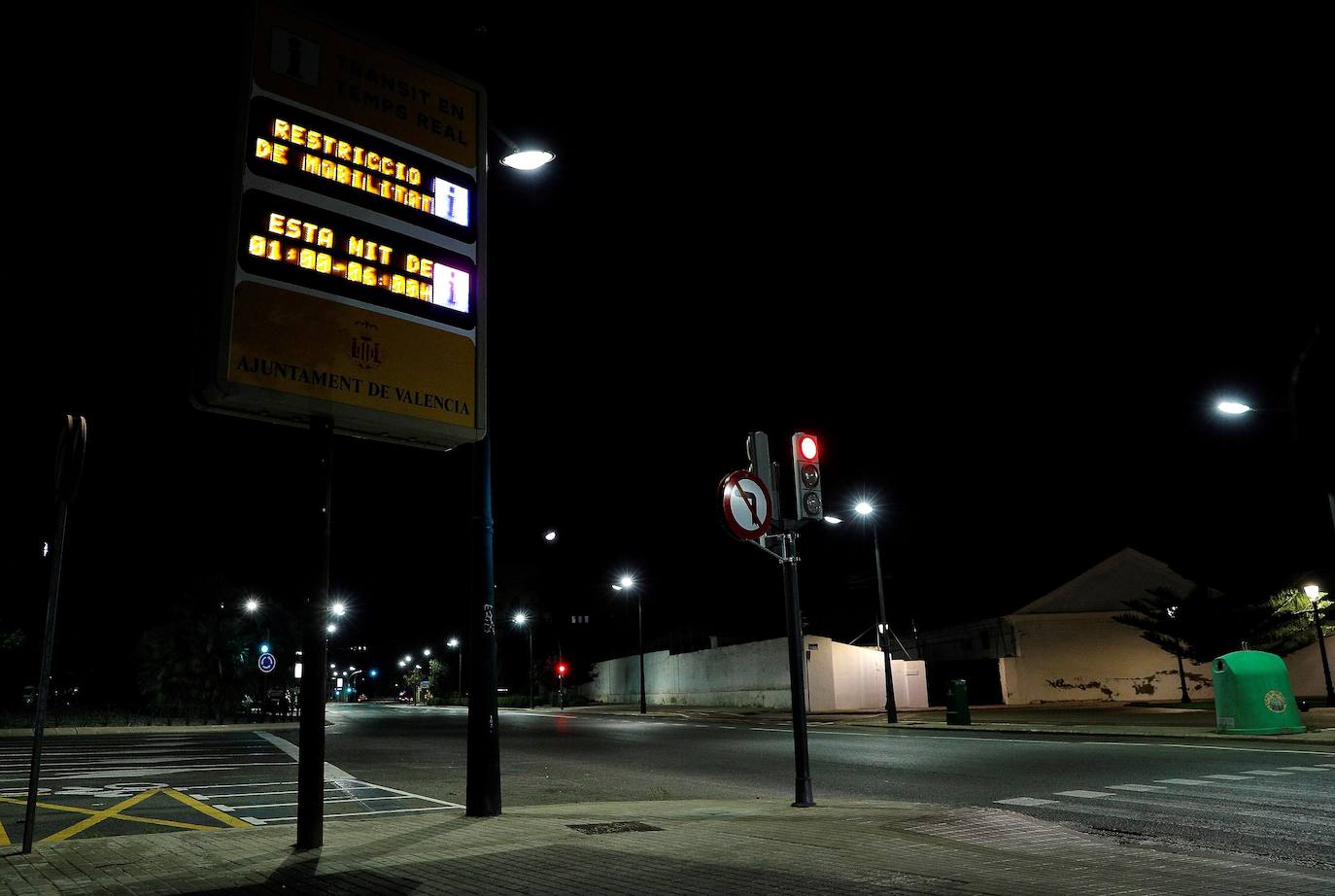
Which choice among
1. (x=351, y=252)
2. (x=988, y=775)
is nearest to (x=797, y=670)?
(x=988, y=775)

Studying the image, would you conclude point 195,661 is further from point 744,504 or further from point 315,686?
point 315,686

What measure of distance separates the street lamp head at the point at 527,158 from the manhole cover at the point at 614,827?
6.09 m

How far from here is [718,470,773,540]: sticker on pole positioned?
32.6 ft

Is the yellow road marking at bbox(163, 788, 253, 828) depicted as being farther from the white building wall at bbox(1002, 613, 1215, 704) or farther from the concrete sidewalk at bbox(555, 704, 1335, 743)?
the white building wall at bbox(1002, 613, 1215, 704)

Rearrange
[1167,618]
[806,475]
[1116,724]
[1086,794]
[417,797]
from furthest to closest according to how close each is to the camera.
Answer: [1167,618]
[1116,724]
[417,797]
[1086,794]
[806,475]

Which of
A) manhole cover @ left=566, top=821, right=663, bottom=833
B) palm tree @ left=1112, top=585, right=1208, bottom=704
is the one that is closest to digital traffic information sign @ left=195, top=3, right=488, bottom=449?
manhole cover @ left=566, top=821, right=663, bottom=833

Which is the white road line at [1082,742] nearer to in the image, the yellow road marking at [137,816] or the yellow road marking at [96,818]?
the yellow road marking at [137,816]

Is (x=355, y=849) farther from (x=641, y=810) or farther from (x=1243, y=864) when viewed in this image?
(x=1243, y=864)

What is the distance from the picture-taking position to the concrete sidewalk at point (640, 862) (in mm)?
5920

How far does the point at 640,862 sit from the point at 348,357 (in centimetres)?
417

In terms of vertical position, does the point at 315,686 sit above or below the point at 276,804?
above

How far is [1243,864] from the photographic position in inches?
283

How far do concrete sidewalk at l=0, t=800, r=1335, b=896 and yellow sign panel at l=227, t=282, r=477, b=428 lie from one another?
10.5 ft

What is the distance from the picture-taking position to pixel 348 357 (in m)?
6.92
